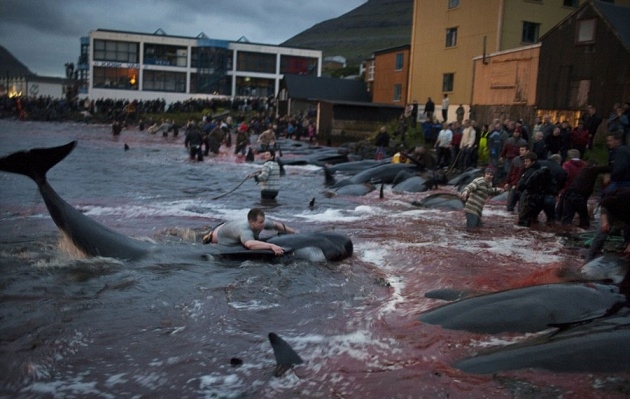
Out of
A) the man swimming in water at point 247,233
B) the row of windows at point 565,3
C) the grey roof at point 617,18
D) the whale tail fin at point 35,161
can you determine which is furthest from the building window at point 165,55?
the whale tail fin at point 35,161

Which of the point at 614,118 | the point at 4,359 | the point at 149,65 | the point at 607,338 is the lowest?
the point at 4,359

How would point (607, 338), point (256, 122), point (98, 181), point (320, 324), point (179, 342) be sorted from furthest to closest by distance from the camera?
point (256, 122)
point (98, 181)
point (320, 324)
point (179, 342)
point (607, 338)

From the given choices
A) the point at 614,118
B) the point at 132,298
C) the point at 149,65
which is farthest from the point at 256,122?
the point at 132,298

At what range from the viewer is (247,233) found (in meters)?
10.8

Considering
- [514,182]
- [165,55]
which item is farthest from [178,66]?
[514,182]

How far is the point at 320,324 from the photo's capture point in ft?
26.4

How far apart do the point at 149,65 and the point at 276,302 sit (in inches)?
3182

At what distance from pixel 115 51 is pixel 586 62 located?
69258mm

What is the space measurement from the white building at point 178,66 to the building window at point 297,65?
0.14 metres

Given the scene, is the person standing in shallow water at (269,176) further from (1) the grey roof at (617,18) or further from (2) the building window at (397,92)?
(2) the building window at (397,92)

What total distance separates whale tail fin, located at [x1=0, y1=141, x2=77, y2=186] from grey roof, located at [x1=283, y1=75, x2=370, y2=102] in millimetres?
52841

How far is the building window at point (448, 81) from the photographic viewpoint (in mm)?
40719

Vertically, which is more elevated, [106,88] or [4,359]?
[106,88]

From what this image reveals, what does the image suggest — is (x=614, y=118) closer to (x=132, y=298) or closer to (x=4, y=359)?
(x=132, y=298)
